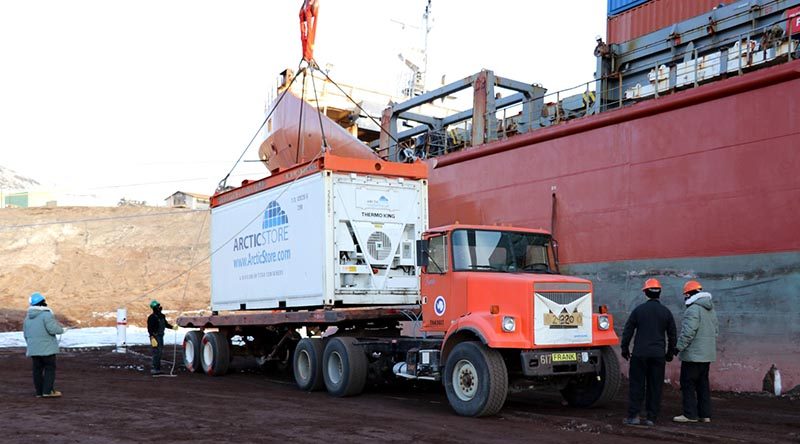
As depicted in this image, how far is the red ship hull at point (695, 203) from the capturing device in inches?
411

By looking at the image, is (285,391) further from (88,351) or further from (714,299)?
(88,351)

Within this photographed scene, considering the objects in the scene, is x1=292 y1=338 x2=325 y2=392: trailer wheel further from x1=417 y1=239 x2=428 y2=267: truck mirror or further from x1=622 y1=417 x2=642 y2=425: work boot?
x1=622 y1=417 x2=642 y2=425: work boot

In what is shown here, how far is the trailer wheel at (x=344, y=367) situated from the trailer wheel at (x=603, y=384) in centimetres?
297

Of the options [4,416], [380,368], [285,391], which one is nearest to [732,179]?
[380,368]

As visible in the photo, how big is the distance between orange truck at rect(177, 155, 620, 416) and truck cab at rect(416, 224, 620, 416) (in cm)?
2

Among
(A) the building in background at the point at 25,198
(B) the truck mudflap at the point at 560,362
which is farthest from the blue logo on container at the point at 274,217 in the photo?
(A) the building in background at the point at 25,198

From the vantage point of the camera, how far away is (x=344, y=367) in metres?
10.5

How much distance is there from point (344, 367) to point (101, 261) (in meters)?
37.9

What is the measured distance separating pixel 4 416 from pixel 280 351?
5.56 metres

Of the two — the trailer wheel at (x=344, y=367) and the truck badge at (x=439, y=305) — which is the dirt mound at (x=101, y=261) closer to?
the trailer wheel at (x=344, y=367)

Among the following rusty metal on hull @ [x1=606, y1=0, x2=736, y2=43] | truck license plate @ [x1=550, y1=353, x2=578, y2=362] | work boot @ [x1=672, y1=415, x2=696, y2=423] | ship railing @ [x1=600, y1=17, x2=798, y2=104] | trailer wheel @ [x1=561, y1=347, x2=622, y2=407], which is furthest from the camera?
rusty metal on hull @ [x1=606, y1=0, x2=736, y2=43]

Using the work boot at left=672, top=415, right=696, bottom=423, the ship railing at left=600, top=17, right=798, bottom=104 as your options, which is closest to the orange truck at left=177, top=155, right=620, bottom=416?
the work boot at left=672, top=415, right=696, bottom=423

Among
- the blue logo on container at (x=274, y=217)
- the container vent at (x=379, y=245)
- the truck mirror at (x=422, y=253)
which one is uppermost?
the blue logo on container at (x=274, y=217)

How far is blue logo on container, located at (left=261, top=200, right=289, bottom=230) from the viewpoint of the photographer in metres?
12.5
